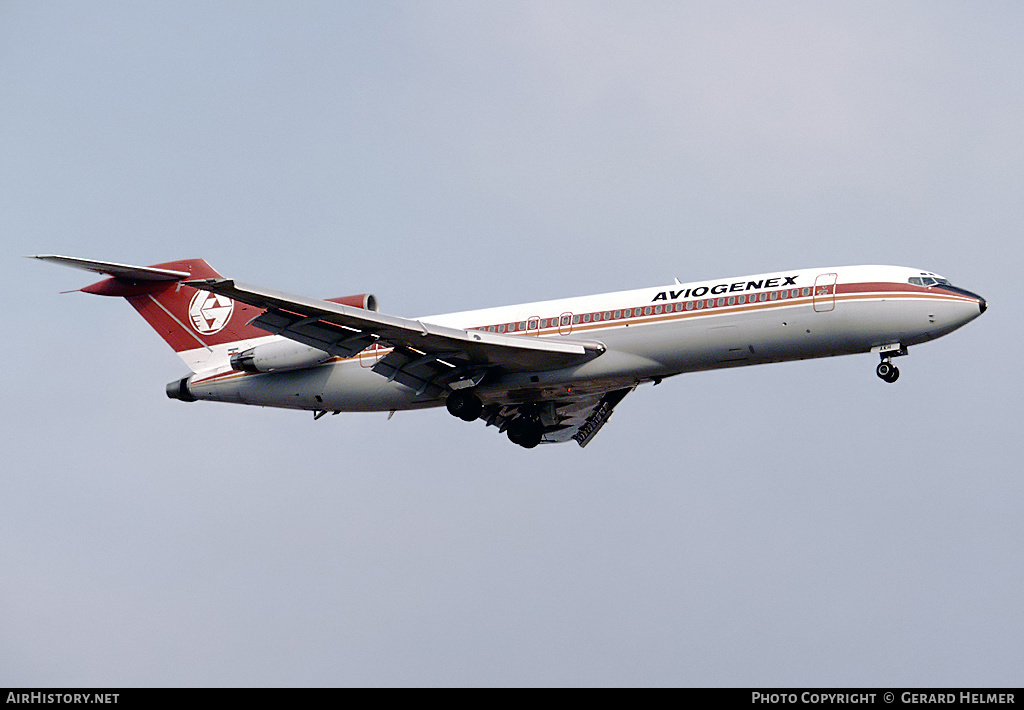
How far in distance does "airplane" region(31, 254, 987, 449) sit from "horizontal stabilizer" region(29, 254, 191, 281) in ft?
0.22

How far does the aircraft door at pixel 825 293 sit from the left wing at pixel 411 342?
16.1 ft

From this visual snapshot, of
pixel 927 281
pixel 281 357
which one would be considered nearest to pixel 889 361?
pixel 927 281

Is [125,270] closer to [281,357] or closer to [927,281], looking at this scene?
[281,357]

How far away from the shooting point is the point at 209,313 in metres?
34.3

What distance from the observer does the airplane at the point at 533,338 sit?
28.4m

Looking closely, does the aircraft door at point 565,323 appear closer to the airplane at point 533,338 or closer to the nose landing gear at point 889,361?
the airplane at point 533,338

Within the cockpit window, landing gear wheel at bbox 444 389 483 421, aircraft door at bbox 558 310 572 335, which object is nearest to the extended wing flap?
aircraft door at bbox 558 310 572 335

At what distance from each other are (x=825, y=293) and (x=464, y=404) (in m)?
8.85

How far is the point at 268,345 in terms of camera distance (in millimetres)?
31844

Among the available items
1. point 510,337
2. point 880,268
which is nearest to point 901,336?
point 880,268

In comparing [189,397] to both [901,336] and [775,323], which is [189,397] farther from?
[901,336]

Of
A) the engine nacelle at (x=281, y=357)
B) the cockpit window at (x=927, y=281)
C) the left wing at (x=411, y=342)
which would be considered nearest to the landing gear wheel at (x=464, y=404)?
the left wing at (x=411, y=342)

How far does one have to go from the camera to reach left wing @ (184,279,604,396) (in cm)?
2831

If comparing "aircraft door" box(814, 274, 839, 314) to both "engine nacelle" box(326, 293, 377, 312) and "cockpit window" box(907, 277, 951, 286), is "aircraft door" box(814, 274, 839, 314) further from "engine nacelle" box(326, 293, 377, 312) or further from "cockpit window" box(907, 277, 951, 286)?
"engine nacelle" box(326, 293, 377, 312)
